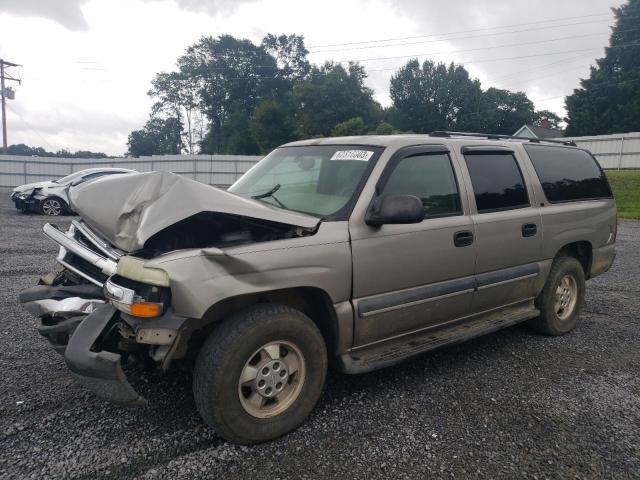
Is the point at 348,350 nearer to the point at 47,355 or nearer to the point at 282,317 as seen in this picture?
the point at 282,317

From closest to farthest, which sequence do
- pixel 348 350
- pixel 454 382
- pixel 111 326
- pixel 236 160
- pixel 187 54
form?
pixel 111 326, pixel 348 350, pixel 454 382, pixel 236 160, pixel 187 54

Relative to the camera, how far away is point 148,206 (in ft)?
9.09

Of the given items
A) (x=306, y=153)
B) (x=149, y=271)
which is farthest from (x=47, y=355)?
(x=306, y=153)

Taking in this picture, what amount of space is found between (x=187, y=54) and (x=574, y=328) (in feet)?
220

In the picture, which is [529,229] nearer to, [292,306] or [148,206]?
[292,306]

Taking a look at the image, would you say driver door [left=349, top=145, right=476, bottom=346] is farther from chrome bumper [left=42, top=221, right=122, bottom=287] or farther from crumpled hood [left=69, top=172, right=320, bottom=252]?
chrome bumper [left=42, top=221, right=122, bottom=287]

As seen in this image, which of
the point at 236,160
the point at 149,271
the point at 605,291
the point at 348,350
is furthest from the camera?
the point at 236,160

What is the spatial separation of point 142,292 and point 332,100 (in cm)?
5277

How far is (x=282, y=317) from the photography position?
2.71 m

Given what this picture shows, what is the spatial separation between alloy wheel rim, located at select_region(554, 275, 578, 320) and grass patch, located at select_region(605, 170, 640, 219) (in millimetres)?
13321

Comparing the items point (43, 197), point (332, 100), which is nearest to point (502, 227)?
point (43, 197)

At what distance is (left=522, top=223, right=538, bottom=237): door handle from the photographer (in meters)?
4.11

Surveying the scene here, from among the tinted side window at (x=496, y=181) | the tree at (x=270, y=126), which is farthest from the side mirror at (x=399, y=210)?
the tree at (x=270, y=126)

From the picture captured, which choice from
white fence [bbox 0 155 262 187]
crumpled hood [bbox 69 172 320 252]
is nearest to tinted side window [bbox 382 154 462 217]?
crumpled hood [bbox 69 172 320 252]
